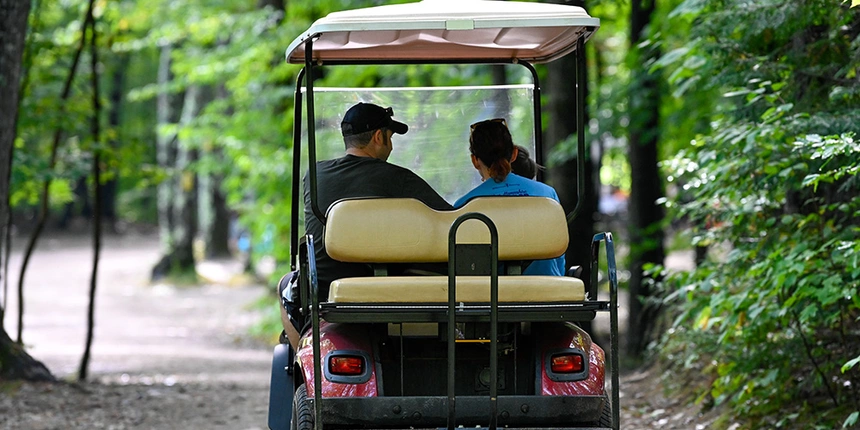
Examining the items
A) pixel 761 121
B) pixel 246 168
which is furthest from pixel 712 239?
pixel 246 168

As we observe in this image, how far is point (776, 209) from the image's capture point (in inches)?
274

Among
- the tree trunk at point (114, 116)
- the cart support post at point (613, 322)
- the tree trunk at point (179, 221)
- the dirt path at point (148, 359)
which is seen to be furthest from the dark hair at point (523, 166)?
the tree trunk at point (114, 116)

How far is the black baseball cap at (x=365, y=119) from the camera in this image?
514 cm

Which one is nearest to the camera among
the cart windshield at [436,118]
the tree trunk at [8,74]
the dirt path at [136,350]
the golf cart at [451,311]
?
the golf cart at [451,311]

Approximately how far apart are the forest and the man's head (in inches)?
25.7

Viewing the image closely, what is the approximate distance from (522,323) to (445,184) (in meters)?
1.35

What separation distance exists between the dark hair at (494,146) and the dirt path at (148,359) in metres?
2.92

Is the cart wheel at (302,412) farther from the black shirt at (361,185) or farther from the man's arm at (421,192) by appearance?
the man's arm at (421,192)

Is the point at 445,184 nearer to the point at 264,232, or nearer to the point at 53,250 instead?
the point at 264,232

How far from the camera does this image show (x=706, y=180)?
258 inches

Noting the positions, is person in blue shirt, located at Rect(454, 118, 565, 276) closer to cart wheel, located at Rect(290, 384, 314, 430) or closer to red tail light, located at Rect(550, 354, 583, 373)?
red tail light, located at Rect(550, 354, 583, 373)

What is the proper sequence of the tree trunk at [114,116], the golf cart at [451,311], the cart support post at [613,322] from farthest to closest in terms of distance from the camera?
the tree trunk at [114,116], the golf cart at [451,311], the cart support post at [613,322]

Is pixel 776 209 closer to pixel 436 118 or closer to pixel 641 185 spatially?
pixel 436 118

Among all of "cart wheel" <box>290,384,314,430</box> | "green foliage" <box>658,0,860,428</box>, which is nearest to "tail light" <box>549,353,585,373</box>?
"cart wheel" <box>290,384,314,430</box>
